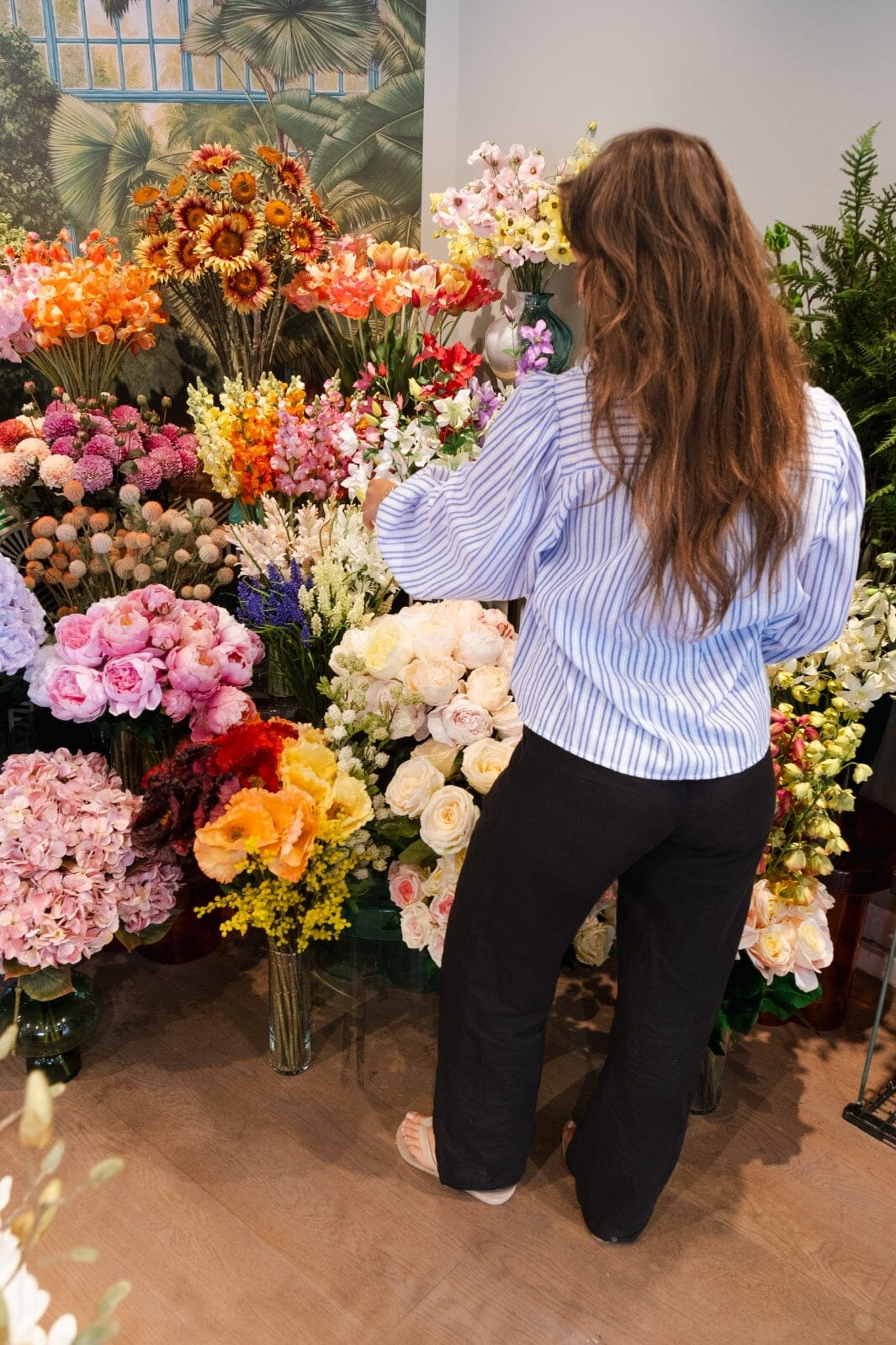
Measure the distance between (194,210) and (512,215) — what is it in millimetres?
748

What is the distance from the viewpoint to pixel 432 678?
74.5 inches

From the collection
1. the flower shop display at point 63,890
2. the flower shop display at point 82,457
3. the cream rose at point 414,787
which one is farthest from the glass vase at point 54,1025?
the flower shop display at point 82,457


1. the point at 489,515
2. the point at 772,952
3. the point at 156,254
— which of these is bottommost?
the point at 772,952

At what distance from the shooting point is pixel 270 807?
174 centimetres

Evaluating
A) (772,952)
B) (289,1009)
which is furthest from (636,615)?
(289,1009)

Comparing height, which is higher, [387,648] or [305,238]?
[305,238]

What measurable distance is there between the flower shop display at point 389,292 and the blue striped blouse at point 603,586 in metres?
1.09

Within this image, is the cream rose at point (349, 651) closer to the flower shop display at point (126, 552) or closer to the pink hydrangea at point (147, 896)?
the flower shop display at point (126, 552)

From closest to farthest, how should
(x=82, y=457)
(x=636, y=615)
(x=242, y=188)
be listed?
(x=636, y=615), (x=82, y=457), (x=242, y=188)

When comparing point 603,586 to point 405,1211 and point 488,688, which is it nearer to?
point 488,688

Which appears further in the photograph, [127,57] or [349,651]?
[127,57]

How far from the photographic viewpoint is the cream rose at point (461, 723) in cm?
191

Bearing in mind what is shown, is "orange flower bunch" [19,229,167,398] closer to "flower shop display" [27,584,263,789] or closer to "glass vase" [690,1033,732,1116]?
"flower shop display" [27,584,263,789]

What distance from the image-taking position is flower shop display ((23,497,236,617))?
2051 millimetres
